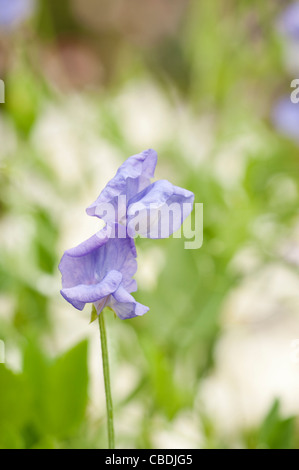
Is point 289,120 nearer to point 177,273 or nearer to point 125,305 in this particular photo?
point 177,273

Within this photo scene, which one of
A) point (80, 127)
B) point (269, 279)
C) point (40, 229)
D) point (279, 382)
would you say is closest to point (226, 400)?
point (279, 382)

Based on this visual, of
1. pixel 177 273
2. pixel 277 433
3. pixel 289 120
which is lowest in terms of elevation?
pixel 277 433

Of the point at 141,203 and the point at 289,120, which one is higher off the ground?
the point at 289,120

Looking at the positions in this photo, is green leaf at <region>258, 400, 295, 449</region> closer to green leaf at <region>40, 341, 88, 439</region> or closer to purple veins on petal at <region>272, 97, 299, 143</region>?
→ green leaf at <region>40, 341, 88, 439</region>

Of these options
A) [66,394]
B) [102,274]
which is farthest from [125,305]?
[66,394]

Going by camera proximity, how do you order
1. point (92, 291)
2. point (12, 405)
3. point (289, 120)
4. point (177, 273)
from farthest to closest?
point (289, 120), point (177, 273), point (12, 405), point (92, 291)
